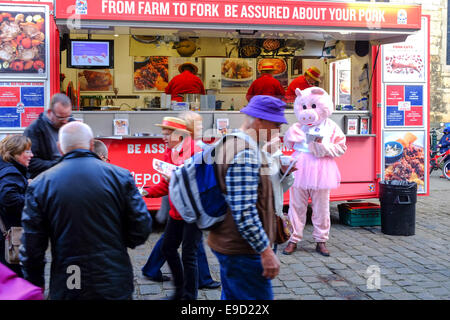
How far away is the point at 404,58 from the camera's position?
855 cm

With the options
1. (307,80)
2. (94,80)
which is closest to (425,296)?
(307,80)

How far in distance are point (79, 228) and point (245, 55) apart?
8193 mm

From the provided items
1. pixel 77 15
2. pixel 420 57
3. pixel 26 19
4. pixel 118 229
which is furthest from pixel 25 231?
pixel 420 57

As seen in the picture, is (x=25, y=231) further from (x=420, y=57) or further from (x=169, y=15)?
(x=420, y=57)

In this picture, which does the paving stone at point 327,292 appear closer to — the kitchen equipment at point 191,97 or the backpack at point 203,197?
the backpack at point 203,197

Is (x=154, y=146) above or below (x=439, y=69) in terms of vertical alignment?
below

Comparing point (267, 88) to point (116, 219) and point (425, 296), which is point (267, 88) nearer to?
point (425, 296)

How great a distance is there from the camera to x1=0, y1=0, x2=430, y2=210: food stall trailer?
7234 millimetres

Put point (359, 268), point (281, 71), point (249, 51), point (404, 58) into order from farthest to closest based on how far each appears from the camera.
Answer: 1. point (281, 71)
2. point (249, 51)
3. point (404, 58)
4. point (359, 268)

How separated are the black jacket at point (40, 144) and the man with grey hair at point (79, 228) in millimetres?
2069

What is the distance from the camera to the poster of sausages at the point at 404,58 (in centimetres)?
853

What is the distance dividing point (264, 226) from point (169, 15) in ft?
15.0

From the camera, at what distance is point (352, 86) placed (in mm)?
9406

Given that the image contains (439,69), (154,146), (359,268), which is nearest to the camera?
(359,268)
